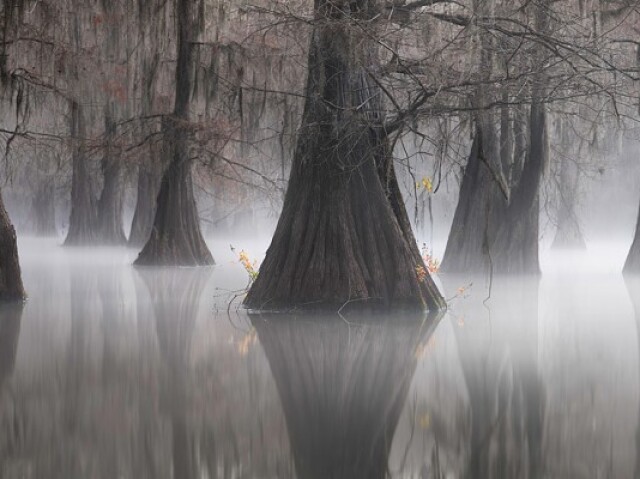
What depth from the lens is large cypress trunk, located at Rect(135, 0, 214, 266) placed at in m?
21.7

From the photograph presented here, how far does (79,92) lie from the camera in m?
19.9

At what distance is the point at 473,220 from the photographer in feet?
64.4

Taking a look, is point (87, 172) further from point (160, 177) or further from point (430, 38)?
point (430, 38)

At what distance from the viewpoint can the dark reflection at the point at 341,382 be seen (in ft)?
17.4

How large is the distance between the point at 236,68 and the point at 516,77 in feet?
34.2

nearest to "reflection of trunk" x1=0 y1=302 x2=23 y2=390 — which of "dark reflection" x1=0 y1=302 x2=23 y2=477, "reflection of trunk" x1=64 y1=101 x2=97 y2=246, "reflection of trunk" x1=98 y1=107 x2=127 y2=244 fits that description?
"dark reflection" x1=0 y1=302 x2=23 y2=477

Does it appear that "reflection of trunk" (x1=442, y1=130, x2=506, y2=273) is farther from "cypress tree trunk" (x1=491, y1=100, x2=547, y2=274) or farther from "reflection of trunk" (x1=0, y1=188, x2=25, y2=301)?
"reflection of trunk" (x1=0, y1=188, x2=25, y2=301)

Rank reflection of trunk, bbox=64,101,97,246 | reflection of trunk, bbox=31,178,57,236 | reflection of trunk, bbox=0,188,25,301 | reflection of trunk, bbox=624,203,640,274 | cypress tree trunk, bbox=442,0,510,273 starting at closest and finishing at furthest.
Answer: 1. reflection of trunk, bbox=0,188,25,301
2. cypress tree trunk, bbox=442,0,510,273
3. reflection of trunk, bbox=624,203,640,274
4. reflection of trunk, bbox=64,101,97,246
5. reflection of trunk, bbox=31,178,57,236

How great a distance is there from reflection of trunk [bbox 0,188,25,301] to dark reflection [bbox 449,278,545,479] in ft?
17.0

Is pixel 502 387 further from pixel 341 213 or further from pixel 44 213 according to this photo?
pixel 44 213

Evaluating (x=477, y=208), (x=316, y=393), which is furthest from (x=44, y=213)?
(x=316, y=393)

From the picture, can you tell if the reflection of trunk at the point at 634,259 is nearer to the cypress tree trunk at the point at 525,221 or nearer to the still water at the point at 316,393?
the cypress tree trunk at the point at 525,221

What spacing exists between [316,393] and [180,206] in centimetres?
1524

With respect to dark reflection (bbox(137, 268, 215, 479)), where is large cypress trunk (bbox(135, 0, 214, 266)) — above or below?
above
